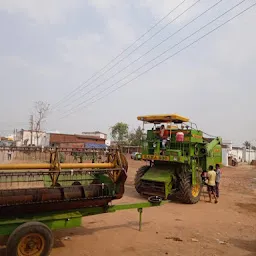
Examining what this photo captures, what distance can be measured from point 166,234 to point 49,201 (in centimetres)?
292

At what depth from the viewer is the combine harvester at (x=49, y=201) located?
4793mm

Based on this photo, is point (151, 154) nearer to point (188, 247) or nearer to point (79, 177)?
point (79, 177)

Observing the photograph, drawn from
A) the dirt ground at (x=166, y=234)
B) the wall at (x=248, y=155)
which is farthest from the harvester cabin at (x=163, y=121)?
the wall at (x=248, y=155)

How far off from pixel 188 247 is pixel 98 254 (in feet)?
6.06

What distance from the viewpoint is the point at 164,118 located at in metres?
10.9

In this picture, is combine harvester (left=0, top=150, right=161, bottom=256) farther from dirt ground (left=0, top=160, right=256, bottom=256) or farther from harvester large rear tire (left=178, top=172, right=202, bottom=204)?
harvester large rear tire (left=178, top=172, right=202, bottom=204)

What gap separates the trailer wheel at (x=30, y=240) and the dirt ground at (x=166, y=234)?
18.2 inches

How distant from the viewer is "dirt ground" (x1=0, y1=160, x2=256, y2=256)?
562 cm

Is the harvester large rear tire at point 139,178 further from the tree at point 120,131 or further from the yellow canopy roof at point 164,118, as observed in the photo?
the tree at point 120,131

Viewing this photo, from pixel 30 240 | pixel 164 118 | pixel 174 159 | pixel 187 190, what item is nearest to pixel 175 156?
pixel 174 159

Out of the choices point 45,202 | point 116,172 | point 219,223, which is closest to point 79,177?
point 116,172

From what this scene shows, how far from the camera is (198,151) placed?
11.4 metres

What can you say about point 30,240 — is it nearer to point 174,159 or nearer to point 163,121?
point 174,159

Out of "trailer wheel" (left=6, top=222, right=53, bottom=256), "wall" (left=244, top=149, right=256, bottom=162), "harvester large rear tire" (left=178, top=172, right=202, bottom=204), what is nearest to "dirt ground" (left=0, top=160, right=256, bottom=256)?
"trailer wheel" (left=6, top=222, right=53, bottom=256)
